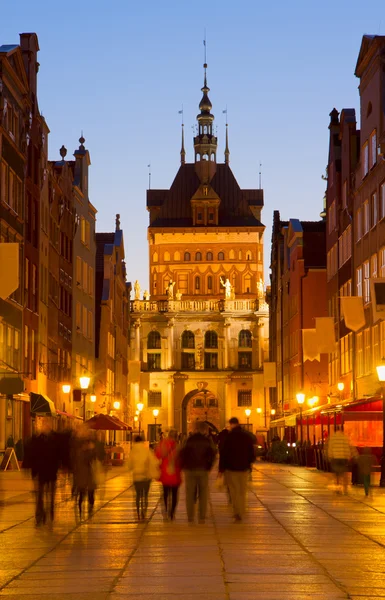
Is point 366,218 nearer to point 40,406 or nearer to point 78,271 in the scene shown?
point 40,406

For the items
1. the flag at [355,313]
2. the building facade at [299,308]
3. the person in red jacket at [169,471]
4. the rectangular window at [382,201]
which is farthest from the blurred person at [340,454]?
the building facade at [299,308]

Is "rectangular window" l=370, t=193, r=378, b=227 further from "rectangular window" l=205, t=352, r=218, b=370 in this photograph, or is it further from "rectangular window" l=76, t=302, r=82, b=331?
"rectangular window" l=205, t=352, r=218, b=370

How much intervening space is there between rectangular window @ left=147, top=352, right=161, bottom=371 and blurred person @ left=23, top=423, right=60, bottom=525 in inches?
4701

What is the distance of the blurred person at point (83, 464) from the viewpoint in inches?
935

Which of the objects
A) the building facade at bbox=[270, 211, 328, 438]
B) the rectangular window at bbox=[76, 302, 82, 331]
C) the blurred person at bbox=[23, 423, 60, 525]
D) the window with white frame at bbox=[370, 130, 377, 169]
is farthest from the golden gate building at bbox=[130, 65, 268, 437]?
the blurred person at bbox=[23, 423, 60, 525]

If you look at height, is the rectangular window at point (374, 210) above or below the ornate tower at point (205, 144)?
below

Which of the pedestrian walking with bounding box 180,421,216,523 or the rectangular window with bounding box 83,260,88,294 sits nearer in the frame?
the pedestrian walking with bounding box 180,421,216,523

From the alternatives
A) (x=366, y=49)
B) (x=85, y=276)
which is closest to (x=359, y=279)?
(x=366, y=49)

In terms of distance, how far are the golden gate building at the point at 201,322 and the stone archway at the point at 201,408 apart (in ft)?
0.37

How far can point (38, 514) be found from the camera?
22078 millimetres

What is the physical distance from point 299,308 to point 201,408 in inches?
2322

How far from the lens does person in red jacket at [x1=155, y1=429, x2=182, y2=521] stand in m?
24.1

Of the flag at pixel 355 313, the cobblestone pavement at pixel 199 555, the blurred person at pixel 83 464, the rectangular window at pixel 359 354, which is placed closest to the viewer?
the cobblestone pavement at pixel 199 555

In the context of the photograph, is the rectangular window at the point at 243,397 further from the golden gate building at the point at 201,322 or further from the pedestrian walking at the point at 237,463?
the pedestrian walking at the point at 237,463
